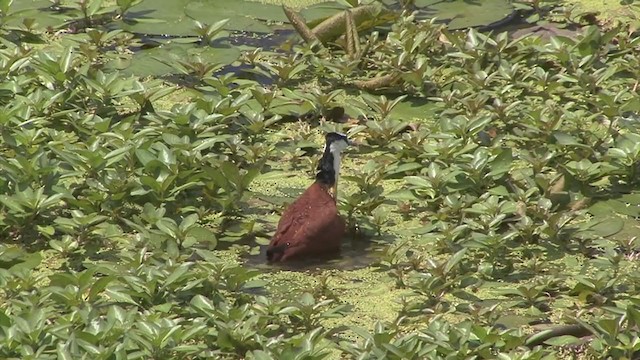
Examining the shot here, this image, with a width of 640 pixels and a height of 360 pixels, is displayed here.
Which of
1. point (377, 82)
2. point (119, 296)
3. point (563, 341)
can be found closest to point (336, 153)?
point (377, 82)

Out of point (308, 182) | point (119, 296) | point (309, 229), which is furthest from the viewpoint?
point (308, 182)

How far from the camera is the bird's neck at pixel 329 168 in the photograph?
6.45 m

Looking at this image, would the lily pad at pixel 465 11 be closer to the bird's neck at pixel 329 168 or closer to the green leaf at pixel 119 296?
the bird's neck at pixel 329 168

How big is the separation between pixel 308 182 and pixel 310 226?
0.79 m

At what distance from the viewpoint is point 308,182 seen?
273 inches

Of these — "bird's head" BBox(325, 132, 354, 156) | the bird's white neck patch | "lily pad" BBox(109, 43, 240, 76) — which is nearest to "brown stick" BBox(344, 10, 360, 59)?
"lily pad" BBox(109, 43, 240, 76)

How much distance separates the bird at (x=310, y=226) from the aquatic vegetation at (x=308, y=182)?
8cm

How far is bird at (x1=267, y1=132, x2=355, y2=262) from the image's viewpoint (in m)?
6.16

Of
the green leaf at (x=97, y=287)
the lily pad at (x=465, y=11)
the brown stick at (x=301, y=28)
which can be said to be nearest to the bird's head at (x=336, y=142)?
the green leaf at (x=97, y=287)

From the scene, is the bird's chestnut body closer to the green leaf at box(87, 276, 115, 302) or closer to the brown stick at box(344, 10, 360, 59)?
the green leaf at box(87, 276, 115, 302)

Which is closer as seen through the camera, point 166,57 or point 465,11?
point 166,57

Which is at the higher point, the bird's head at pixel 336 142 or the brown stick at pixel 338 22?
the bird's head at pixel 336 142

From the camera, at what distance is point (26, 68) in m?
7.85

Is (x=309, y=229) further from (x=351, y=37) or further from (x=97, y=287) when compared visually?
(x=351, y=37)
